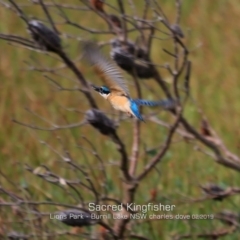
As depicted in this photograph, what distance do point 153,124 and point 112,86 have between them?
1716 millimetres

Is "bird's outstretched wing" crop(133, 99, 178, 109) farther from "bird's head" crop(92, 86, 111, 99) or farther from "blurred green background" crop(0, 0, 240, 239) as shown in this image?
"blurred green background" crop(0, 0, 240, 239)

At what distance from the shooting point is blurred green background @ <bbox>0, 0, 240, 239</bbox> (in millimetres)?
3172

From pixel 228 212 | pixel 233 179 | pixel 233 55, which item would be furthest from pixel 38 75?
pixel 228 212

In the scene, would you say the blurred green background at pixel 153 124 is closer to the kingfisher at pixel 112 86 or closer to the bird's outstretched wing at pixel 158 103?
the bird's outstretched wing at pixel 158 103

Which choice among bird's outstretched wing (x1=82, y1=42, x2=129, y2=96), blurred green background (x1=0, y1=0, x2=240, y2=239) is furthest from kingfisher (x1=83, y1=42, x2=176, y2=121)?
blurred green background (x1=0, y1=0, x2=240, y2=239)

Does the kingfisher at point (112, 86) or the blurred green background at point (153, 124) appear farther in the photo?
the blurred green background at point (153, 124)

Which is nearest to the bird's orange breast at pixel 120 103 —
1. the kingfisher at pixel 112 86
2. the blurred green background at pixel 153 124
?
the kingfisher at pixel 112 86

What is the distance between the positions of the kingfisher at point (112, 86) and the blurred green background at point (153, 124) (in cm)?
29

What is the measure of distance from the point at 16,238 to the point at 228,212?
0.66 meters

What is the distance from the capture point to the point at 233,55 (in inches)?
181

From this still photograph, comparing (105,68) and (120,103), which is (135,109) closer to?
(120,103)

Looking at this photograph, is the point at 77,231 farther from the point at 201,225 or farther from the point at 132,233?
the point at 201,225

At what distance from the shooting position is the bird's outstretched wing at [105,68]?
2.24 metres

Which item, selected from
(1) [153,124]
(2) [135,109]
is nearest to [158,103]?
(2) [135,109]
